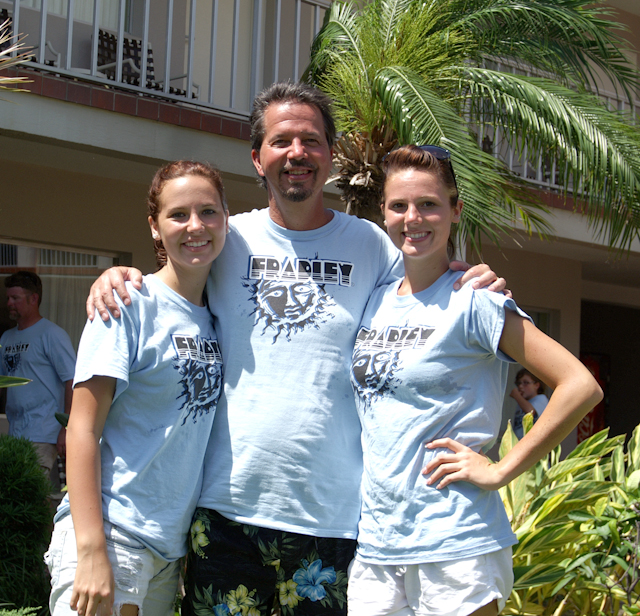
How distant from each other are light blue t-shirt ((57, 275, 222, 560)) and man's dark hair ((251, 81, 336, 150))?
73 centimetres

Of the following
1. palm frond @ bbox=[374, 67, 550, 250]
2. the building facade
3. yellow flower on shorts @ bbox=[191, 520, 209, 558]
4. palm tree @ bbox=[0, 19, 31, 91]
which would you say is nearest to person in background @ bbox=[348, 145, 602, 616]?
yellow flower on shorts @ bbox=[191, 520, 209, 558]

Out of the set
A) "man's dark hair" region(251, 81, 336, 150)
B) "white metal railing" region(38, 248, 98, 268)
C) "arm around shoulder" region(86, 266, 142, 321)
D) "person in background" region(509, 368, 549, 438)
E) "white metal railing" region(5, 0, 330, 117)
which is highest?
"white metal railing" region(5, 0, 330, 117)

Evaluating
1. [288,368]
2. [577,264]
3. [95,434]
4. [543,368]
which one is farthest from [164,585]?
[577,264]

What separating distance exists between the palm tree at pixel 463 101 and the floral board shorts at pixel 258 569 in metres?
2.65

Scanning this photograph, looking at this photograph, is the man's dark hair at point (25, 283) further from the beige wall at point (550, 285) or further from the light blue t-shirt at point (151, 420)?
the beige wall at point (550, 285)

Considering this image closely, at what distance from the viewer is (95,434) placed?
2119 mm

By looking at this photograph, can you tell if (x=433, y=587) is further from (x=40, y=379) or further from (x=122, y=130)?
(x=122, y=130)

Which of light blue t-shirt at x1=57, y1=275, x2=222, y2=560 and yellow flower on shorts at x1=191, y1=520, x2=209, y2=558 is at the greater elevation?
light blue t-shirt at x1=57, y1=275, x2=222, y2=560

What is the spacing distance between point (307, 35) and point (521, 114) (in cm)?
520

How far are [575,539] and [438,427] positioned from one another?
5.84 ft

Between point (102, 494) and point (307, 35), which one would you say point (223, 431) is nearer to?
point (102, 494)

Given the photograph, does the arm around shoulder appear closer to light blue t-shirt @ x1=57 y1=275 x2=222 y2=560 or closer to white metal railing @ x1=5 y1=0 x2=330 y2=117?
light blue t-shirt @ x1=57 y1=275 x2=222 y2=560

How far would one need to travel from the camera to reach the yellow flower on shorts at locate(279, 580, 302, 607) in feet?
7.53

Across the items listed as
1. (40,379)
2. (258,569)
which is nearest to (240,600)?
(258,569)
